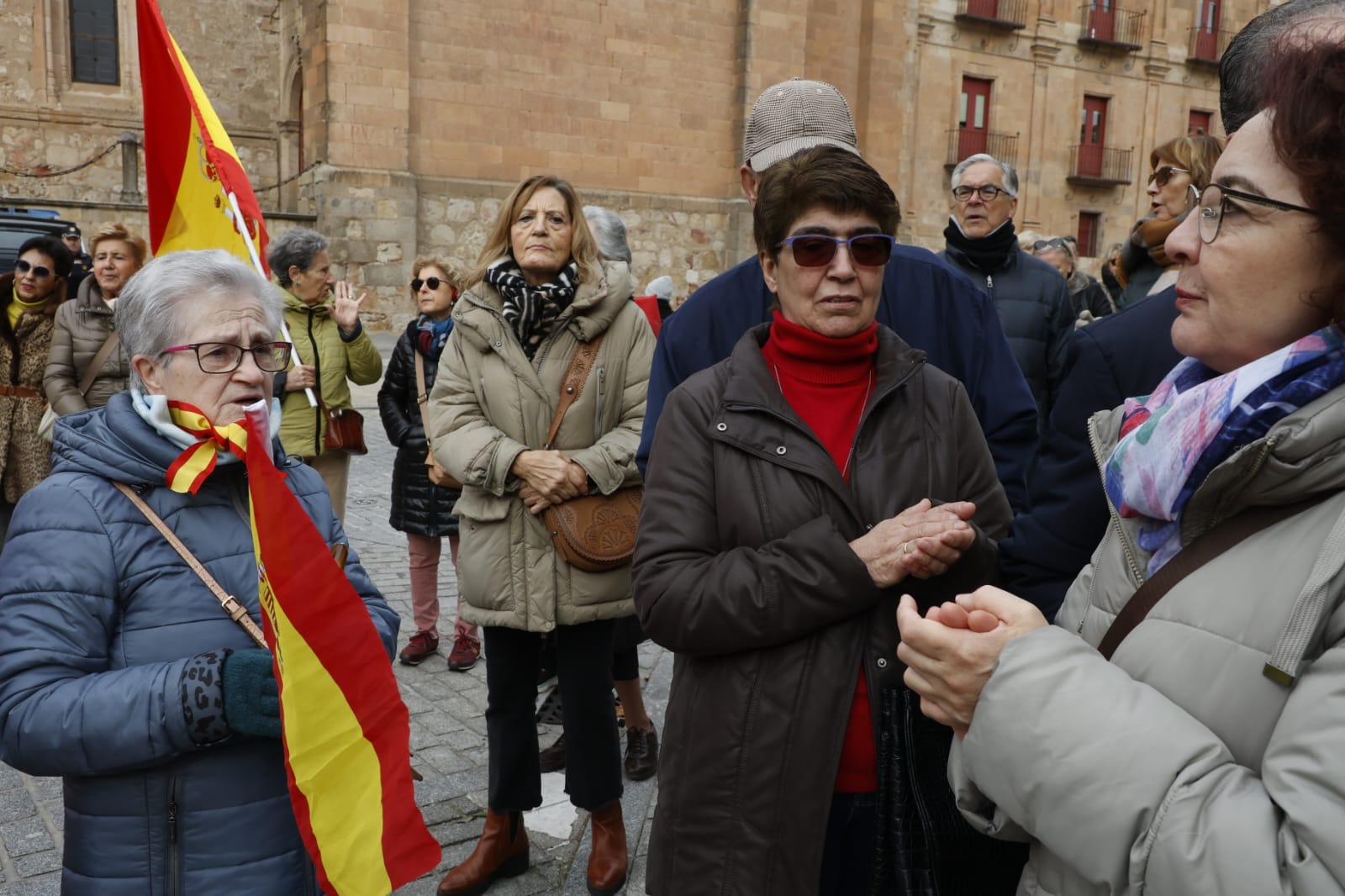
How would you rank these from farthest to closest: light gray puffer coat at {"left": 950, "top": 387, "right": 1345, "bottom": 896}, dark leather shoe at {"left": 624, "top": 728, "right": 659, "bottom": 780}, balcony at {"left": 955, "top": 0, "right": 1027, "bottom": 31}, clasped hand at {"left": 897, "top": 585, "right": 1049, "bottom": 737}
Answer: balcony at {"left": 955, "top": 0, "right": 1027, "bottom": 31} < dark leather shoe at {"left": 624, "top": 728, "right": 659, "bottom": 780} < clasped hand at {"left": 897, "top": 585, "right": 1049, "bottom": 737} < light gray puffer coat at {"left": 950, "top": 387, "right": 1345, "bottom": 896}

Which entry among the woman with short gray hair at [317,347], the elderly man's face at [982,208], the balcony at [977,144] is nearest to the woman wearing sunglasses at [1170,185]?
the elderly man's face at [982,208]

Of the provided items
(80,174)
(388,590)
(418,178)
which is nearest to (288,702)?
(388,590)

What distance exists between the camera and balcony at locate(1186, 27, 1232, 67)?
30719 millimetres

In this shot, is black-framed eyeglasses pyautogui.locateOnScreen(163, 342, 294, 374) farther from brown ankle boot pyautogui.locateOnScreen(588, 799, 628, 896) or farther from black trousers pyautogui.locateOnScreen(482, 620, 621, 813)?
brown ankle boot pyautogui.locateOnScreen(588, 799, 628, 896)

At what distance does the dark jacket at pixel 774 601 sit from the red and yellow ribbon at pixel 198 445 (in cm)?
83

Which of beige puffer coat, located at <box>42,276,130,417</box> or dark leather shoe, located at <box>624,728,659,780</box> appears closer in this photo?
dark leather shoe, located at <box>624,728,659,780</box>

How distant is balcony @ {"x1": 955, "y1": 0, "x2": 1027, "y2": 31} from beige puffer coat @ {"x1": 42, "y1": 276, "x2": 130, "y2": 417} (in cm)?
2637

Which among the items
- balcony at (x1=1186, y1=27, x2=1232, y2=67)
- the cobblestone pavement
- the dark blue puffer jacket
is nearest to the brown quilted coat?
the cobblestone pavement

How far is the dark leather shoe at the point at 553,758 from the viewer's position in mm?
4145

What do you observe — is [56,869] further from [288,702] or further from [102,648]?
[288,702]

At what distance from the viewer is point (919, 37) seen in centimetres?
2680

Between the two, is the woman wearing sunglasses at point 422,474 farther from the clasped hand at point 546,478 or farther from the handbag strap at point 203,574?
the handbag strap at point 203,574

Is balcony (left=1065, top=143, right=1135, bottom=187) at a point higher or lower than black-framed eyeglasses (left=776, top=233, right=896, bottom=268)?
higher

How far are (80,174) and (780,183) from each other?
26.7 metres
